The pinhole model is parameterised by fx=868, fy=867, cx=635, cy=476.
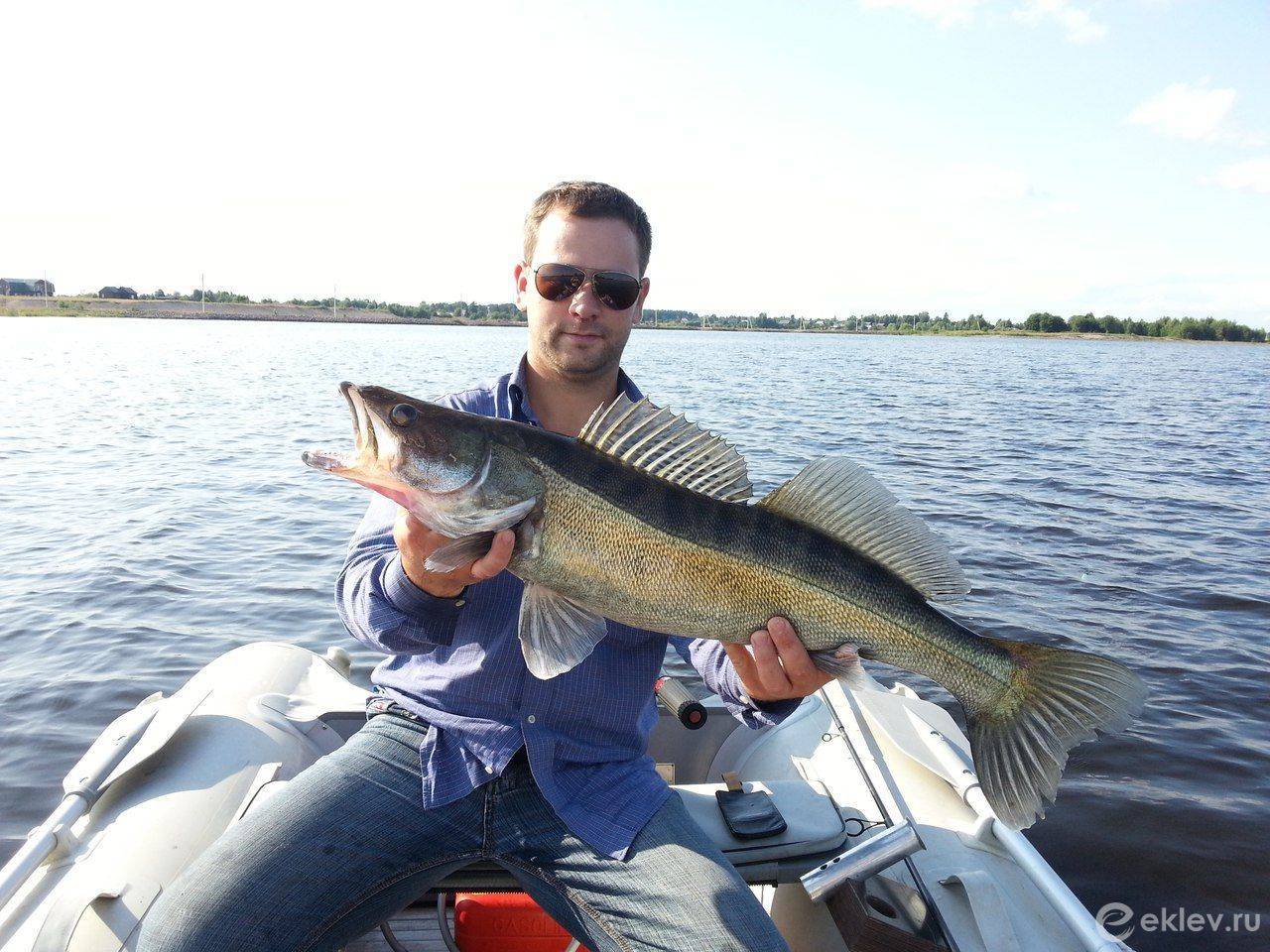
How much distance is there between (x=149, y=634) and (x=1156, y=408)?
32.3 m

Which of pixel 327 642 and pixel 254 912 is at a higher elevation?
pixel 254 912

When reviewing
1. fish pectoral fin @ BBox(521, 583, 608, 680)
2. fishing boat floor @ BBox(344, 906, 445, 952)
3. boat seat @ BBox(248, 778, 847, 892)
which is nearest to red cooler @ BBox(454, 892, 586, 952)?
fishing boat floor @ BBox(344, 906, 445, 952)

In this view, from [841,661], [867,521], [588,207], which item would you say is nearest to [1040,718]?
[841,661]

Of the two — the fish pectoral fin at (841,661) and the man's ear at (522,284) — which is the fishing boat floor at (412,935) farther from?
the man's ear at (522,284)

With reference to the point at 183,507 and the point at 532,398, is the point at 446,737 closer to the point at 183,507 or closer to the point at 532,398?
the point at 532,398

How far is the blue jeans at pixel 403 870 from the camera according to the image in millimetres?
2836

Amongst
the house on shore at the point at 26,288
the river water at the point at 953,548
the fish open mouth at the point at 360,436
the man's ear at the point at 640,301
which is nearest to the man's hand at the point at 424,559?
the fish open mouth at the point at 360,436

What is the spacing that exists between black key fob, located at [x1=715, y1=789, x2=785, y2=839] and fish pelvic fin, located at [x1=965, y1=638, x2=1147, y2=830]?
95 centimetres

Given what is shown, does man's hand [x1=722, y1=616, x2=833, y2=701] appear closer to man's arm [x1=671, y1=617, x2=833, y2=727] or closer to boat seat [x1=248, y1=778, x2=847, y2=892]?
man's arm [x1=671, y1=617, x2=833, y2=727]

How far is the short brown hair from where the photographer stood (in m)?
4.04

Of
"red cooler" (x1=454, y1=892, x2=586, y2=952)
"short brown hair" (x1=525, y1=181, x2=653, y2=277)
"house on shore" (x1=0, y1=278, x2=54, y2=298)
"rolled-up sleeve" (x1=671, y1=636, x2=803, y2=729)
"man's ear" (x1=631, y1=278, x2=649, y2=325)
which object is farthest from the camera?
"house on shore" (x1=0, y1=278, x2=54, y2=298)

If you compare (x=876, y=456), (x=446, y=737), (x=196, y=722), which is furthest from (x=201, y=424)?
(x=446, y=737)

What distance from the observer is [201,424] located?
73.9 ft

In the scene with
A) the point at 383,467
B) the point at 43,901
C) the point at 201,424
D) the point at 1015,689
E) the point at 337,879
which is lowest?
the point at 201,424
